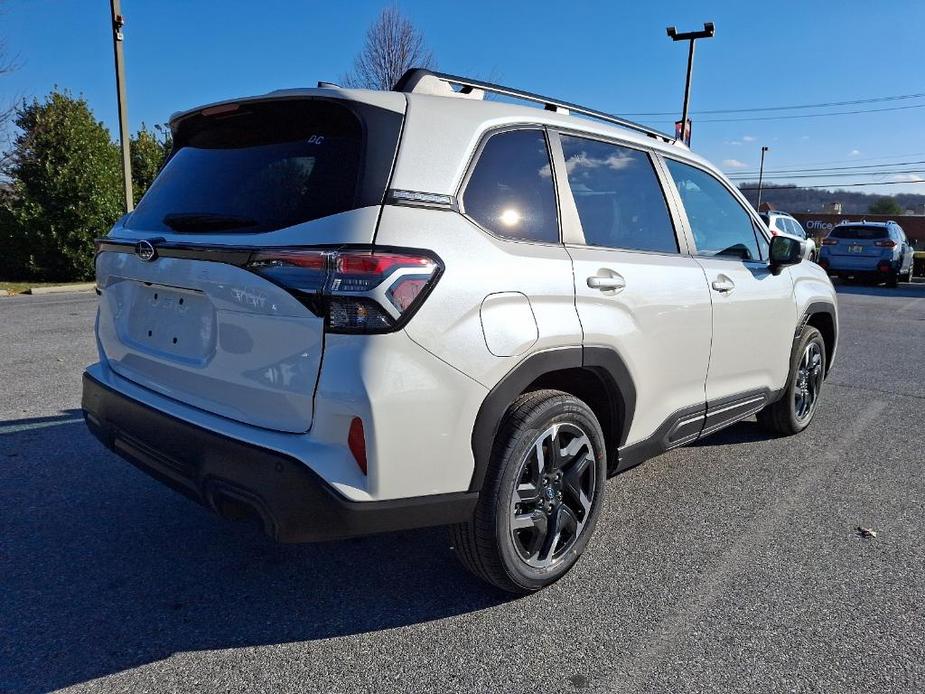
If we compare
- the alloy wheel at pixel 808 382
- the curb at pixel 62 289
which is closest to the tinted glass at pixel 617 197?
the alloy wheel at pixel 808 382

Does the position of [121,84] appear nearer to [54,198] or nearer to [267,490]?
[54,198]

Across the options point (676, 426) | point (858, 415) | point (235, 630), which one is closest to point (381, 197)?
point (235, 630)

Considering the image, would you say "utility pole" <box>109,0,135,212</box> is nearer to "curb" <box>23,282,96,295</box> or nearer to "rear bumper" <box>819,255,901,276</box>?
"curb" <box>23,282,96,295</box>

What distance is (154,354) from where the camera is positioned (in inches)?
107

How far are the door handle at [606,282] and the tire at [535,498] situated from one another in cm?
46

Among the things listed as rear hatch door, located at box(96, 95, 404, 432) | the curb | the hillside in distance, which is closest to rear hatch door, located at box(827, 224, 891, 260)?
the curb

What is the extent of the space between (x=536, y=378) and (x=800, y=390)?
124 inches

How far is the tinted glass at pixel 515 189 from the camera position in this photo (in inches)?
102

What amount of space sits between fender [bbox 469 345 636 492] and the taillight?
1.56ft

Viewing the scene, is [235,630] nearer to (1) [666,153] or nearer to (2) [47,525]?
(2) [47,525]

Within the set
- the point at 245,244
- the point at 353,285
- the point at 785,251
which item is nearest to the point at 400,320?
the point at 353,285

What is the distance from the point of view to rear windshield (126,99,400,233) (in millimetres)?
2326

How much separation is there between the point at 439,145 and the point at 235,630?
186 cm

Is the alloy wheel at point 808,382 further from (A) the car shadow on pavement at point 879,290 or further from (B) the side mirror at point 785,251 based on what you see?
(A) the car shadow on pavement at point 879,290
